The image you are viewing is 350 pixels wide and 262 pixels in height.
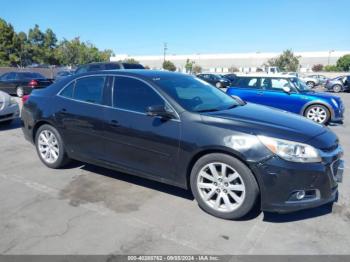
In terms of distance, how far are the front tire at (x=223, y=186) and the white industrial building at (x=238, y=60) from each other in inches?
3908

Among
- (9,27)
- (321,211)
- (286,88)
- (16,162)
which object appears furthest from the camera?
(9,27)

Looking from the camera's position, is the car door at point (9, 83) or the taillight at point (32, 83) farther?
the car door at point (9, 83)

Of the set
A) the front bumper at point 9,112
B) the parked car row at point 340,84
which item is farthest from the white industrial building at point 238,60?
the front bumper at point 9,112

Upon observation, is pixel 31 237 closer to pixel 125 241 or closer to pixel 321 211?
pixel 125 241

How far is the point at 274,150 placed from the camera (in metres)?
3.21

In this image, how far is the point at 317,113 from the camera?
32.9 feet

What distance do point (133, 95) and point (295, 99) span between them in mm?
7233

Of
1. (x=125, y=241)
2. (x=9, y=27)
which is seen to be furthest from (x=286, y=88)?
(x=9, y=27)

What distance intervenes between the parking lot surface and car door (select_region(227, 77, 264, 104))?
608 cm

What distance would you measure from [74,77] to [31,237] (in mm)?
2620

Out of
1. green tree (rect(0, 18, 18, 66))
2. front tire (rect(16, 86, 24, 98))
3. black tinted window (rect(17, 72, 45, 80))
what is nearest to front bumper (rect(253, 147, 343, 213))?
front tire (rect(16, 86, 24, 98))

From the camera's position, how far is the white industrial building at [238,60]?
104 metres

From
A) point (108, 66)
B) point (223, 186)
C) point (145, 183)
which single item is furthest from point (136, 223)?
point (108, 66)

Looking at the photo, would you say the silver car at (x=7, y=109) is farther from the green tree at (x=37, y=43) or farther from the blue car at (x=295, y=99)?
the green tree at (x=37, y=43)
